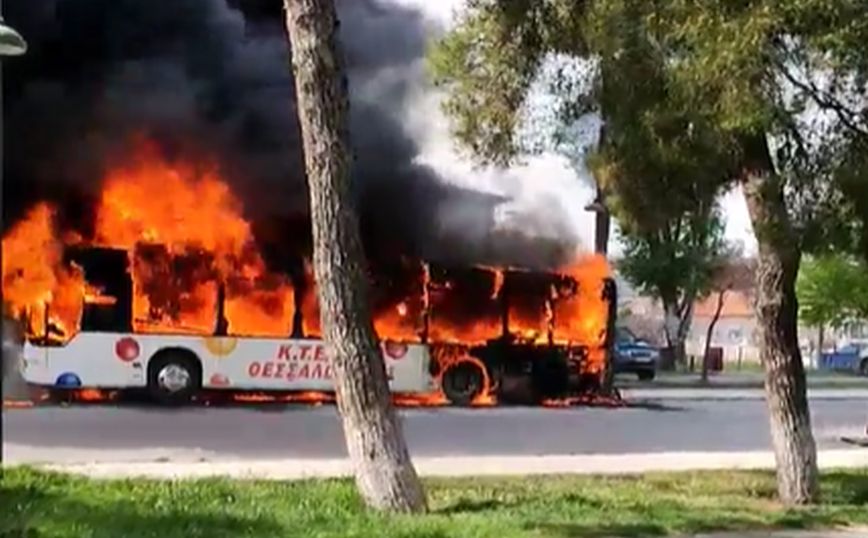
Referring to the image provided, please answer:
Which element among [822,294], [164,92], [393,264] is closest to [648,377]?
[822,294]

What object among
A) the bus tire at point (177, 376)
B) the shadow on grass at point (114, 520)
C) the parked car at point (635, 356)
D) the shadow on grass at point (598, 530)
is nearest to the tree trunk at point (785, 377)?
the shadow on grass at point (598, 530)

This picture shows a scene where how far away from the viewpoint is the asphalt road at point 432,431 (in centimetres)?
1283

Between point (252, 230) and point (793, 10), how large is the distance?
6376 millimetres

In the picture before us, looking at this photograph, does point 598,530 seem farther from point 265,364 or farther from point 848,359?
point 848,359

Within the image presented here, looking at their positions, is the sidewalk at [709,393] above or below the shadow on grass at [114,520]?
above

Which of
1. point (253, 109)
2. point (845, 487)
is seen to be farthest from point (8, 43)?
point (845, 487)

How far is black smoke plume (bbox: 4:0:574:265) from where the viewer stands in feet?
42.5

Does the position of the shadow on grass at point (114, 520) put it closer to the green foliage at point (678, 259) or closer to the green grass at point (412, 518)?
the green grass at point (412, 518)

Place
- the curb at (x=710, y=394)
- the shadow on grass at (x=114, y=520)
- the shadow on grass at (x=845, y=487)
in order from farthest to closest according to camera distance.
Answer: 1. the curb at (x=710, y=394)
2. the shadow on grass at (x=845, y=487)
3. the shadow on grass at (x=114, y=520)

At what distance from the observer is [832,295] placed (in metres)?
15.3

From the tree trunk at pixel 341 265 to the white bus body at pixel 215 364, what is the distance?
11.7 feet

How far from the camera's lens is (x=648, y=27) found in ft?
31.5

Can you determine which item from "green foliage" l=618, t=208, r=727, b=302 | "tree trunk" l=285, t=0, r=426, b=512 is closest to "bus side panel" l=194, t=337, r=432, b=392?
"green foliage" l=618, t=208, r=727, b=302

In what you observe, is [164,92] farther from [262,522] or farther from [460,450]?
[262,522]
